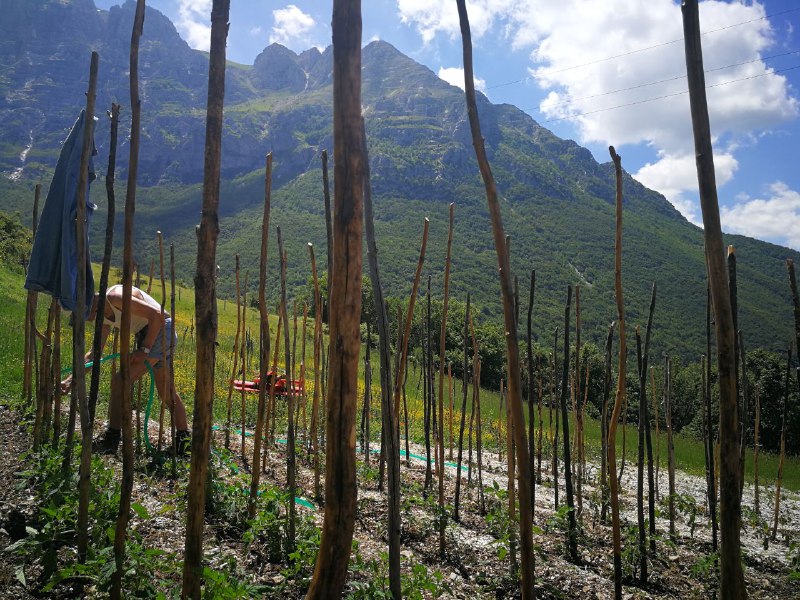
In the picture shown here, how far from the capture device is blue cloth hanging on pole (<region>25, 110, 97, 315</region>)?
2.98 meters

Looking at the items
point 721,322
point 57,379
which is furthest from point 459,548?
point 57,379

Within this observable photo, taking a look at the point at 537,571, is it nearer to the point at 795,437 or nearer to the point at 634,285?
the point at 795,437

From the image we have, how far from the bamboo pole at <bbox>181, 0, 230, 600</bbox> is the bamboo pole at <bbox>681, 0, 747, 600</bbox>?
1.76 meters

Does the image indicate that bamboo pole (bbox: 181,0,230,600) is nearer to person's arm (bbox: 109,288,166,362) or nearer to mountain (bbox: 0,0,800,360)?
person's arm (bbox: 109,288,166,362)

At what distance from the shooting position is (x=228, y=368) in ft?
47.1

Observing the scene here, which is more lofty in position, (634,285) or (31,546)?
(634,285)

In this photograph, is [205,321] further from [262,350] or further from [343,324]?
[262,350]

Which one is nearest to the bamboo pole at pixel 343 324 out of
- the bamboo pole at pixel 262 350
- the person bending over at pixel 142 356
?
the bamboo pole at pixel 262 350

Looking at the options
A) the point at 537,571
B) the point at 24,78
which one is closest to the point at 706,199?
the point at 537,571

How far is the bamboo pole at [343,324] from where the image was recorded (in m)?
1.55

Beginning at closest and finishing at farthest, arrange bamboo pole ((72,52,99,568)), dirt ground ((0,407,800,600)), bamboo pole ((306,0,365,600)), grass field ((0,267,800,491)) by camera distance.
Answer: bamboo pole ((306,0,365,600)) → bamboo pole ((72,52,99,568)) → dirt ground ((0,407,800,600)) → grass field ((0,267,800,491))

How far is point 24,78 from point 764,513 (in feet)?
570

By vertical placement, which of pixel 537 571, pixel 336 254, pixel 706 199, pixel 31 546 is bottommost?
pixel 537 571

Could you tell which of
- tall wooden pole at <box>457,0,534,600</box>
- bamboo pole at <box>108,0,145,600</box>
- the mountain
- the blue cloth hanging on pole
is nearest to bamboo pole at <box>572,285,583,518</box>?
tall wooden pole at <box>457,0,534,600</box>
